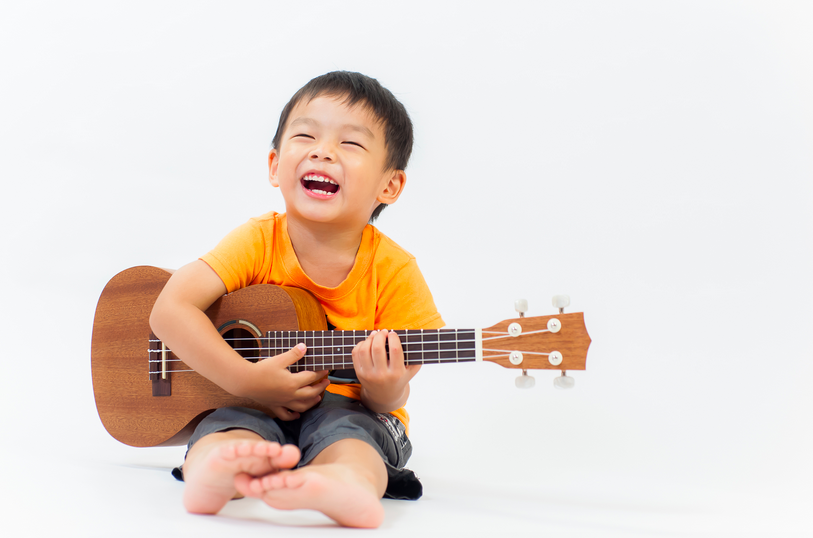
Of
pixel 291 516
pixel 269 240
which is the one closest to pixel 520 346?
pixel 291 516

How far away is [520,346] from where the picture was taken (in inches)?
59.1

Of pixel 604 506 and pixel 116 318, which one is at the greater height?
pixel 116 318

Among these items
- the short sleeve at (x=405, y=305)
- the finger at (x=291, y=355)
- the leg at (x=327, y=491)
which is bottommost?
the leg at (x=327, y=491)

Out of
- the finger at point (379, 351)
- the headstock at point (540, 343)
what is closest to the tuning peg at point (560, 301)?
the headstock at point (540, 343)

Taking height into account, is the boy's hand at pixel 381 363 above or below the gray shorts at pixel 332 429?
above

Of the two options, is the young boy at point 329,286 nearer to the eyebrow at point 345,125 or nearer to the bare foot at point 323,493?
the eyebrow at point 345,125

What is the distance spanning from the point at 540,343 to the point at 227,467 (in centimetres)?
75

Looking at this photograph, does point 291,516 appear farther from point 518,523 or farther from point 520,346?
point 520,346

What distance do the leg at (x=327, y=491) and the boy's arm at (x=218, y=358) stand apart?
35cm

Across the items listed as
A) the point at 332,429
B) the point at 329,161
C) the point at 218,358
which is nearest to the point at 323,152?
the point at 329,161

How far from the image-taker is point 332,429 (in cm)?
150

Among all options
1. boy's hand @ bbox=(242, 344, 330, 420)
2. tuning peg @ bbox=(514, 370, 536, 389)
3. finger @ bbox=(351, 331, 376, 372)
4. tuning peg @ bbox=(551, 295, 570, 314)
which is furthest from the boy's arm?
tuning peg @ bbox=(551, 295, 570, 314)

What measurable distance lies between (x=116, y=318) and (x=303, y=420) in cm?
72

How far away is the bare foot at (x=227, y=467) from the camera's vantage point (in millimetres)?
1097
